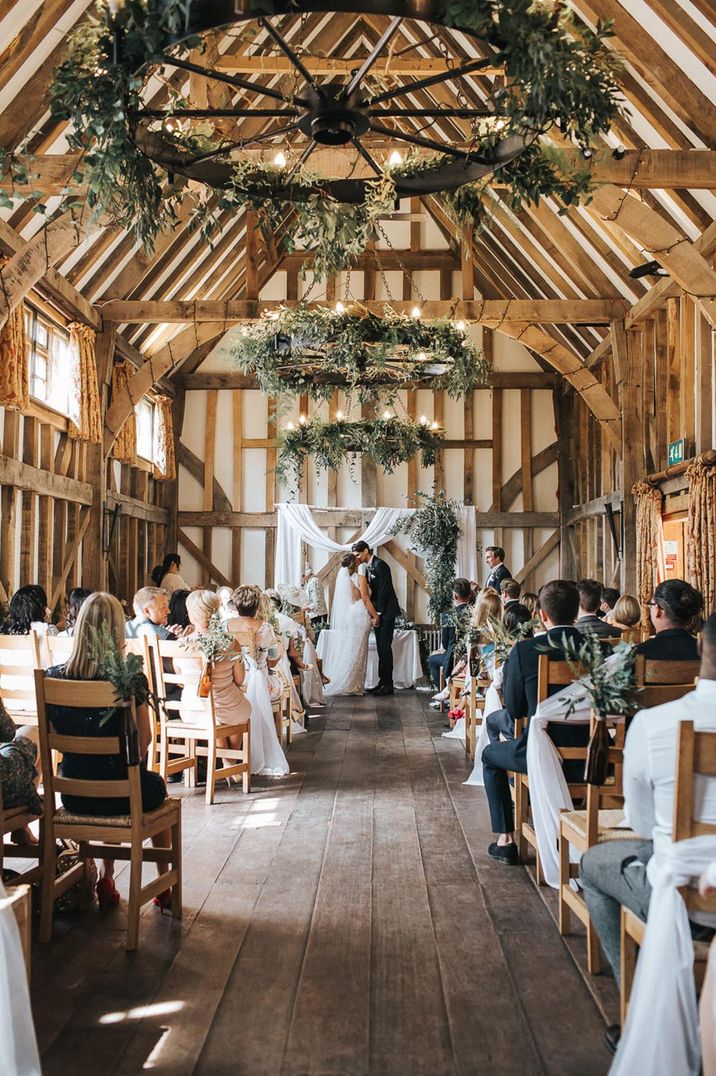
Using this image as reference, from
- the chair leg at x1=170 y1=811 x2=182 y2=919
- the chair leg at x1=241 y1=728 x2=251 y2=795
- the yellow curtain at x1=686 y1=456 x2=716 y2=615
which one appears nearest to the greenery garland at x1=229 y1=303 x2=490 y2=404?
the yellow curtain at x1=686 y1=456 x2=716 y2=615

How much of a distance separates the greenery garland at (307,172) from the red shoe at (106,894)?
9.06 ft

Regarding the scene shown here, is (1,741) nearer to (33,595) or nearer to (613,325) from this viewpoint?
(33,595)

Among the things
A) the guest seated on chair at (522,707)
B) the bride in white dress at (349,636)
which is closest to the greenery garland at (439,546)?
the bride in white dress at (349,636)

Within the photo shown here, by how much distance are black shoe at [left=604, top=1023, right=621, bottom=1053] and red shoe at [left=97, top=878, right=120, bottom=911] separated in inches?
87.0

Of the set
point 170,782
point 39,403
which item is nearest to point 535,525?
point 39,403

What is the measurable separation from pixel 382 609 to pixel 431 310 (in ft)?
12.5

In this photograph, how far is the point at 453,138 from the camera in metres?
11.9

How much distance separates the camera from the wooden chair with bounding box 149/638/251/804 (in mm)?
5992

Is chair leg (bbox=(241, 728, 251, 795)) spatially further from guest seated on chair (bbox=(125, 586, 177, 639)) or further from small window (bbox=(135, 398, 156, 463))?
small window (bbox=(135, 398, 156, 463))

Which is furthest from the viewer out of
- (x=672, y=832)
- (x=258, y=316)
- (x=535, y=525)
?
(x=535, y=525)

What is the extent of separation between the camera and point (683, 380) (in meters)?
10.2

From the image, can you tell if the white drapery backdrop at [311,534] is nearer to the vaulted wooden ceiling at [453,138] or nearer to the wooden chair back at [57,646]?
the vaulted wooden ceiling at [453,138]

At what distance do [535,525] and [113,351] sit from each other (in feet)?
25.3

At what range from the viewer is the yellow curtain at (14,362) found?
27.4 ft
